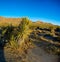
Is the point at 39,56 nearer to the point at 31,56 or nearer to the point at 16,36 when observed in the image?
the point at 31,56

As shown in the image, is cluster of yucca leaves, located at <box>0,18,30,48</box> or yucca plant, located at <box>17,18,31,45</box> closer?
cluster of yucca leaves, located at <box>0,18,30,48</box>

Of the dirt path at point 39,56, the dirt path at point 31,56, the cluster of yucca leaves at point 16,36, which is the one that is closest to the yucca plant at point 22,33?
the cluster of yucca leaves at point 16,36

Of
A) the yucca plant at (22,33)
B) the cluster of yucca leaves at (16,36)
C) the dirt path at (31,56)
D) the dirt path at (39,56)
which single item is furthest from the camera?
the yucca plant at (22,33)

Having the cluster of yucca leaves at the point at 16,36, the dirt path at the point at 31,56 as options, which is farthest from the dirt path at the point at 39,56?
the cluster of yucca leaves at the point at 16,36

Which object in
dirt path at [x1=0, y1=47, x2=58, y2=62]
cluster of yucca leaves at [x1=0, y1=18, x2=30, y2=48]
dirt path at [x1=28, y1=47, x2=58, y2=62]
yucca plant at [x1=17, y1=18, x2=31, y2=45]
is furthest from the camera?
yucca plant at [x1=17, y1=18, x2=31, y2=45]

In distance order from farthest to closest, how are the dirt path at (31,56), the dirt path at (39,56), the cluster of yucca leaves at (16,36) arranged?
the cluster of yucca leaves at (16,36), the dirt path at (39,56), the dirt path at (31,56)

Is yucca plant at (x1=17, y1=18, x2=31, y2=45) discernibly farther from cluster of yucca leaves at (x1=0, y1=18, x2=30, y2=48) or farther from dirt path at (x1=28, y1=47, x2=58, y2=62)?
dirt path at (x1=28, y1=47, x2=58, y2=62)

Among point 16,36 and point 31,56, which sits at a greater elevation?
point 16,36

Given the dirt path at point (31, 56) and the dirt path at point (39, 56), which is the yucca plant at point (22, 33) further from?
the dirt path at point (31, 56)

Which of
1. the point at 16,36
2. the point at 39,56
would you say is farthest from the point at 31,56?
the point at 16,36

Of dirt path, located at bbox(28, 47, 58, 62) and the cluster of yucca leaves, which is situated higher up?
the cluster of yucca leaves

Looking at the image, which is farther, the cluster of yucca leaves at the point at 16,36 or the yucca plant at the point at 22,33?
the yucca plant at the point at 22,33

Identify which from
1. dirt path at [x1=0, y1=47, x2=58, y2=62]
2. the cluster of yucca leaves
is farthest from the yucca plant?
dirt path at [x1=0, y1=47, x2=58, y2=62]

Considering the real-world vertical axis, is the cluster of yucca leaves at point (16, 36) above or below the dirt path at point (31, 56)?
above
